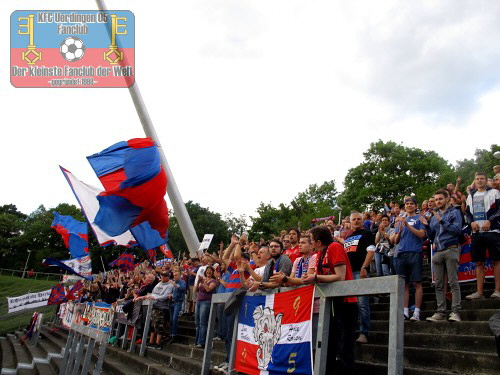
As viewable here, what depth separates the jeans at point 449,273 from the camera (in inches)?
224

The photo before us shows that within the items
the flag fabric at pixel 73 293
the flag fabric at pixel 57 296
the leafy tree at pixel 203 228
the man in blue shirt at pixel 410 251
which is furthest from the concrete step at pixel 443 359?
the leafy tree at pixel 203 228

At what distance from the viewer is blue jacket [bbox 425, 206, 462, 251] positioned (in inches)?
241

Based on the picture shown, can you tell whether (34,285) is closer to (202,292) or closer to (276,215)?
(276,215)

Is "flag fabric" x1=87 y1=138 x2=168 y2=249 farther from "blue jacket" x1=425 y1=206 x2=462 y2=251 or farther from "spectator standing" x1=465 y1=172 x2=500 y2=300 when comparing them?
"spectator standing" x1=465 y1=172 x2=500 y2=300

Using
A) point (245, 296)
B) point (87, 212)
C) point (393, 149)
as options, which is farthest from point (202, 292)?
point (393, 149)

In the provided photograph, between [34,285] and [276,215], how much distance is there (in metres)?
27.1

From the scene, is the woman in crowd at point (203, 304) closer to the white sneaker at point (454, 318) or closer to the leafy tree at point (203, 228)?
the white sneaker at point (454, 318)

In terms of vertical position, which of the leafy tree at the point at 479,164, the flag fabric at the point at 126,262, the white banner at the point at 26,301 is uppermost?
the leafy tree at the point at 479,164

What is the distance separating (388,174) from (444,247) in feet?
131

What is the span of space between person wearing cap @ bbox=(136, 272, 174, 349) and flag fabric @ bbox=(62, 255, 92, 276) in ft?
30.0

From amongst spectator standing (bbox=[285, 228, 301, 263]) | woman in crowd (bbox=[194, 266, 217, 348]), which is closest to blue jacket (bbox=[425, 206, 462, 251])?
spectator standing (bbox=[285, 228, 301, 263])

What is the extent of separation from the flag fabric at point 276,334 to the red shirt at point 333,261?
0.34 metres

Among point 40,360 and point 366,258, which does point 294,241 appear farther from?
point 40,360

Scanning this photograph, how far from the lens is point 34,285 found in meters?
44.4
